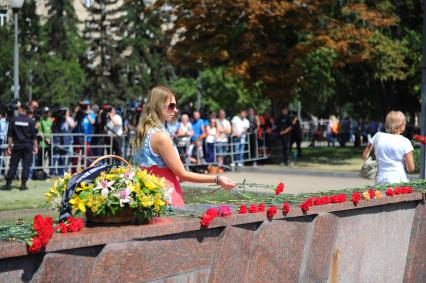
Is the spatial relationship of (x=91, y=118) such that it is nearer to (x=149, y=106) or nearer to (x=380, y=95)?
(x=149, y=106)

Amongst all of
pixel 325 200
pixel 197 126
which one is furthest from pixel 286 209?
pixel 197 126

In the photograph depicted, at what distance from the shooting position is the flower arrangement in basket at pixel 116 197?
189 inches

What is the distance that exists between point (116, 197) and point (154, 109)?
1558 millimetres

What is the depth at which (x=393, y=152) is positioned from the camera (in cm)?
931

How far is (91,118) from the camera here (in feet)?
72.6

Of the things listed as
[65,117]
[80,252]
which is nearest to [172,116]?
[80,252]

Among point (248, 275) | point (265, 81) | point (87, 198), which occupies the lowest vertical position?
point (248, 275)

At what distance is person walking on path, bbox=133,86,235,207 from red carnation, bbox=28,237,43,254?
6.62 ft

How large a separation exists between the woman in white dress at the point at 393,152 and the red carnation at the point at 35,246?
5.85 meters

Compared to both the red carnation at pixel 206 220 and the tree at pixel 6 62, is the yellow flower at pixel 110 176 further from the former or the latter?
the tree at pixel 6 62

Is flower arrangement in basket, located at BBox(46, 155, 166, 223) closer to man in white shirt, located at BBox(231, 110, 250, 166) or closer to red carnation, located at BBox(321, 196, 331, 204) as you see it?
red carnation, located at BBox(321, 196, 331, 204)

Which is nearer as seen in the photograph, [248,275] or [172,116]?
[248,275]

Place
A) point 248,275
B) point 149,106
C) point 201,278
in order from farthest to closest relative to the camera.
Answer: point 149,106
point 248,275
point 201,278

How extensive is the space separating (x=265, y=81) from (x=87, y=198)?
2290 cm
